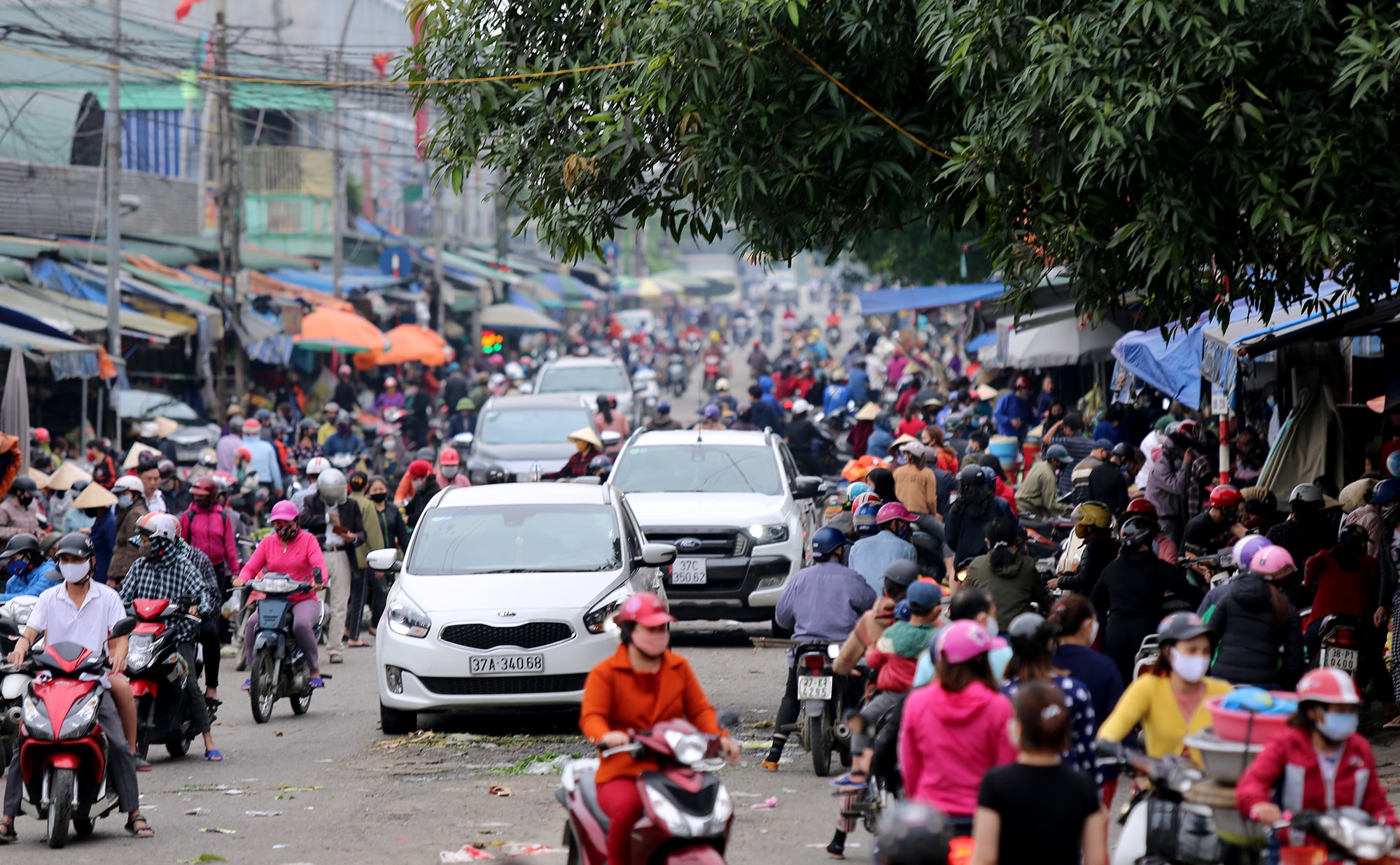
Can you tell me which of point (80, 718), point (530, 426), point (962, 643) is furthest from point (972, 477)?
point (530, 426)

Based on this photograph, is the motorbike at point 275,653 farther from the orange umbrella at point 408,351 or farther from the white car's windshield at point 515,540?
the orange umbrella at point 408,351

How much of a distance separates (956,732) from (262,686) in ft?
25.1

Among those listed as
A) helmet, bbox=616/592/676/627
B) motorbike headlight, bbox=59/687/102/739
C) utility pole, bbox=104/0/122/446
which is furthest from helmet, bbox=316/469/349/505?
helmet, bbox=616/592/676/627

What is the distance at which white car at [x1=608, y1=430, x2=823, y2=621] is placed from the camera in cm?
1491

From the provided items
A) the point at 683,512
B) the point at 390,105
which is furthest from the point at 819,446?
the point at 390,105

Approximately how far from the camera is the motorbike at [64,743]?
859 centimetres

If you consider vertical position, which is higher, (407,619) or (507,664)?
(407,619)

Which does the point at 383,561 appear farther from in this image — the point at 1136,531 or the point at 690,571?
the point at 1136,531

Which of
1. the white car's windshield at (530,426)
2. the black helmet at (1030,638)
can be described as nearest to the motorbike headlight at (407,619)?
the black helmet at (1030,638)

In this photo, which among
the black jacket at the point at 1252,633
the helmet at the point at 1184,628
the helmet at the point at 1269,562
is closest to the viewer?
the helmet at the point at 1184,628

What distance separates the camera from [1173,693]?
21.6 ft

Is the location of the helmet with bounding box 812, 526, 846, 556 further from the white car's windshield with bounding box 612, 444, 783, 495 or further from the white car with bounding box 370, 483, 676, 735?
the white car's windshield with bounding box 612, 444, 783, 495

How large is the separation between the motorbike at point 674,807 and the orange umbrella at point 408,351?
28.3 meters

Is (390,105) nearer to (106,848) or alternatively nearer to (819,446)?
(819,446)
